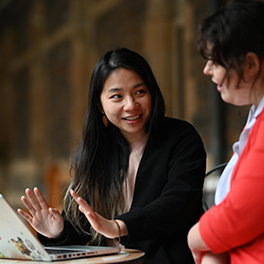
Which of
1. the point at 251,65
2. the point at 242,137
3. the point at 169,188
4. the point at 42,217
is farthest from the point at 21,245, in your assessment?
the point at 251,65

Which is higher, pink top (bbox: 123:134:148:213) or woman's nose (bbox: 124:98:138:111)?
woman's nose (bbox: 124:98:138:111)

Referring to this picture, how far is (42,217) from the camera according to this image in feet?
5.44

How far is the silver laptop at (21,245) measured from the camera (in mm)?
1316

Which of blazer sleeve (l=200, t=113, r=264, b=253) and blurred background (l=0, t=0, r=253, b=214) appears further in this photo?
blurred background (l=0, t=0, r=253, b=214)

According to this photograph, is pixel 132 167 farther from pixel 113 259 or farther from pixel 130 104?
pixel 113 259

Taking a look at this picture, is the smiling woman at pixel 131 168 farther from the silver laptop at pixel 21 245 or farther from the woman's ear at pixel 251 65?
the woman's ear at pixel 251 65

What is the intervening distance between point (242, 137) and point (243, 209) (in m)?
0.23

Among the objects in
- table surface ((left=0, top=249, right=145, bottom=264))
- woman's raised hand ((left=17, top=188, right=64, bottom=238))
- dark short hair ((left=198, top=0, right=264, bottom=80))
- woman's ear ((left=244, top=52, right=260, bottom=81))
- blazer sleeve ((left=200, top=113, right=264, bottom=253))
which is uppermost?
dark short hair ((left=198, top=0, right=264, bottom=80))

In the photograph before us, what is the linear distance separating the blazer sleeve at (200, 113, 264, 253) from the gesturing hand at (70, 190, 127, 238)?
38 centimetres

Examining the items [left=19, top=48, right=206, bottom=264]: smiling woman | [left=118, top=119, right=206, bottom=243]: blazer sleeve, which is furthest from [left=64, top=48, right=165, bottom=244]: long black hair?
[left=118, top=119, right=206, bottom=243]: blazer sleeve

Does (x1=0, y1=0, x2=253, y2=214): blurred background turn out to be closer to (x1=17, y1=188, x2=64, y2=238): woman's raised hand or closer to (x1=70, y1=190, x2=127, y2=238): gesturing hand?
(x1=17, y1=188, x2=64, y2=238): woman's raised hand

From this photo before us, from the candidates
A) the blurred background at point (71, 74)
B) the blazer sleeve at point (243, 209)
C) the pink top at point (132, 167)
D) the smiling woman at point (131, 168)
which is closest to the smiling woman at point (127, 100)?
the smiling woman at point (131, 168)

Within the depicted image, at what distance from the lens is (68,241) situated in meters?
1.74

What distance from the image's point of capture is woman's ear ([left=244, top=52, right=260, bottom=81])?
1.09 metres
